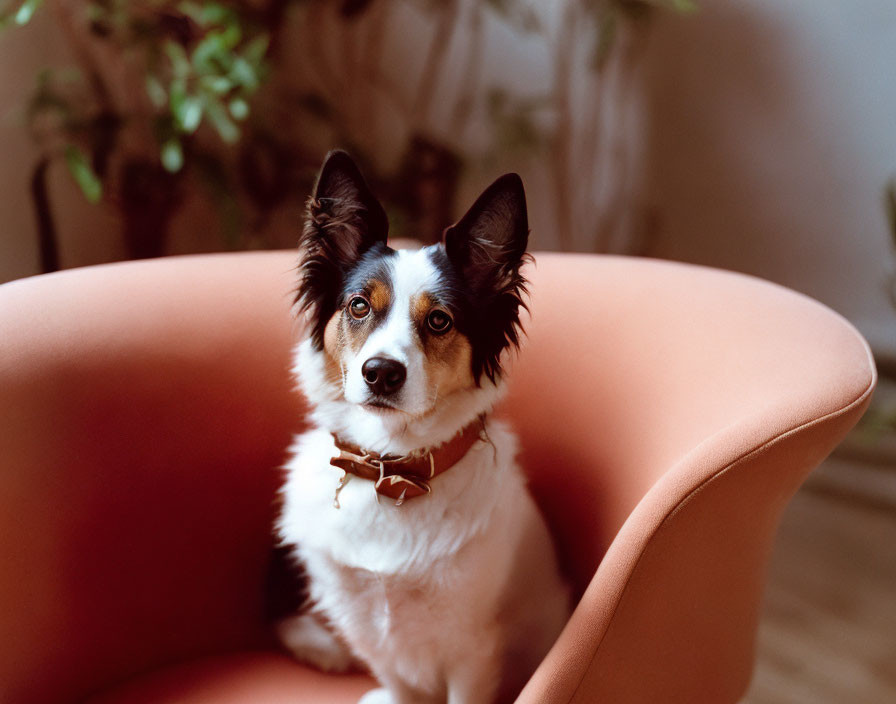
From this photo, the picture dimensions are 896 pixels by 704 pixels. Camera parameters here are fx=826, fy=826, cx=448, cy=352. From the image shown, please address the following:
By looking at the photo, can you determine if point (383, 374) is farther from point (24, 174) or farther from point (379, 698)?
point (24, 174)

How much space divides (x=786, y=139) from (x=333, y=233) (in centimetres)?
222

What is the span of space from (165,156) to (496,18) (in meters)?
1.55

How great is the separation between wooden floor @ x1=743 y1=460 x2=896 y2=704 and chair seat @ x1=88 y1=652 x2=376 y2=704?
3.82 ft

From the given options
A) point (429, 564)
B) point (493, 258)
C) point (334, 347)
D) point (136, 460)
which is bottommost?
point (429, 564)

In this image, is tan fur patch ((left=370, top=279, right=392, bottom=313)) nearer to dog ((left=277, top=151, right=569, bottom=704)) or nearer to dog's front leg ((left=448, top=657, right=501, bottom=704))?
dog ((left=277, top=151, right=569, bottom=704))

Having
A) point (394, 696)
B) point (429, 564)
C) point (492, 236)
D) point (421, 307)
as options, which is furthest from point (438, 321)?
point (394, 696)

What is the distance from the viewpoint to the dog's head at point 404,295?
3.91 feet

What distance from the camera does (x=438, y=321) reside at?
1.24 m

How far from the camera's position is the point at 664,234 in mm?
3328

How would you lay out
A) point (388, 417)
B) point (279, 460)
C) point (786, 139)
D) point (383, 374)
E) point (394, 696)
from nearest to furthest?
point (383, 374) → point (388, 417) → point (394, 696) → point (279, 460) → point (786, 139)

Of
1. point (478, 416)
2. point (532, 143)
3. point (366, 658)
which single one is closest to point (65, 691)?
point (366, 658)

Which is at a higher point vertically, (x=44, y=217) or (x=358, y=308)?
(x=44, y=217)

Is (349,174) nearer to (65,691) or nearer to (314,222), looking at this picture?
(314,222)

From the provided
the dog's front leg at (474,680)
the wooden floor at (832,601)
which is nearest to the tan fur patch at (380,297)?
the dog's front leg at (474,680)
